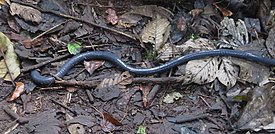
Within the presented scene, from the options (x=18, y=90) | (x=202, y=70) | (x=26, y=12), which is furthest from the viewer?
(x=26, y=12)

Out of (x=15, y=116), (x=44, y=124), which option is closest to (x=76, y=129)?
(x=44, y=124)

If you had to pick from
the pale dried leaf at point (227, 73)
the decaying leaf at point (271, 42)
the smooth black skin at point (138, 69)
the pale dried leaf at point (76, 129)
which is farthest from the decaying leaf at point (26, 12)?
the decaying leaf at point (271, 42)

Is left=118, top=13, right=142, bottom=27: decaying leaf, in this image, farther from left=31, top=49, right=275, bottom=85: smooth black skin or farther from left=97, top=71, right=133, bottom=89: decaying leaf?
left=97, top=71, right=133, bottom=89: decaying leaf

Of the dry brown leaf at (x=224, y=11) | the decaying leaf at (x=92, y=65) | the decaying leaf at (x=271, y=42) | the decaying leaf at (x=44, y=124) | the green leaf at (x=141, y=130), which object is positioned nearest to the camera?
the decaying leaf at (x=44, y=124)

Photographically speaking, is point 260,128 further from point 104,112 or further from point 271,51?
point 104,112

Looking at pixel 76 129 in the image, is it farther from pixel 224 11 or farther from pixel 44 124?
pixel 224 11

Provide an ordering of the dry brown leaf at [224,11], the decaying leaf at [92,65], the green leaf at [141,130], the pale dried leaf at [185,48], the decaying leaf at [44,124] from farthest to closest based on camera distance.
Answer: the dry brown leaf at [224,11] < the pale dried leaf at [185,48] < the decaying leaf at [92,65] < the green leaf at [141,130] < the decaying leaf at [44,124]

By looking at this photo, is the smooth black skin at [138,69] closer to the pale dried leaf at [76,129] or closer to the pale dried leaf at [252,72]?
the pale dried leaf at [252,72]
